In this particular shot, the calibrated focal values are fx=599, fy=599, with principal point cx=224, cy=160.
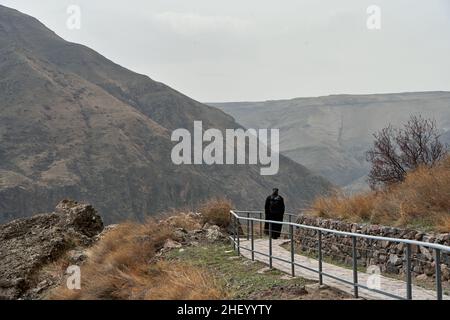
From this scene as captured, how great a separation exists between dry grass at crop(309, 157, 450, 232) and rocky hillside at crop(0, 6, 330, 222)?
231ft

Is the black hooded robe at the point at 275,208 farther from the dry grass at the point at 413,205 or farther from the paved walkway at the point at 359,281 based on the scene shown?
the paved walkway at the point at 359,281

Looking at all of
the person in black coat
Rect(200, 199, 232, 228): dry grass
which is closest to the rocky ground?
Rect(200, 199, 232, 228): dry grass


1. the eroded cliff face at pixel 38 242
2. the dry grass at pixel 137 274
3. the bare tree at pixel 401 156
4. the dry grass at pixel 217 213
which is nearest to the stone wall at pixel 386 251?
the dry grass at pixel 137 274

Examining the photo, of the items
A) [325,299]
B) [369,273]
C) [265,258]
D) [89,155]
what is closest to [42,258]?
[265,258]

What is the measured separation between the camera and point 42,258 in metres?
18.9

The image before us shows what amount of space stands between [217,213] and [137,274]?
10405mm

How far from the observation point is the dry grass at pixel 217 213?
23.4m

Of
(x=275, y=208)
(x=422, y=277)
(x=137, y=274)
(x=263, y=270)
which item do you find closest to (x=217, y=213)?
(x=275, y=208)

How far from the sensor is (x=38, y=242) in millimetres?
20359

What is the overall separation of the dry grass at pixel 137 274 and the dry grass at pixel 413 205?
5.34 meters

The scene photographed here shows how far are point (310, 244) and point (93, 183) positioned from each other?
8567 centimetres

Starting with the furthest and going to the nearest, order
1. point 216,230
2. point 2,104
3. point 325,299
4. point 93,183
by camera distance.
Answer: point 2,104 → point 93,183 → point 216,230 → point 325,299

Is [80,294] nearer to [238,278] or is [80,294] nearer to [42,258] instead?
[238,278]

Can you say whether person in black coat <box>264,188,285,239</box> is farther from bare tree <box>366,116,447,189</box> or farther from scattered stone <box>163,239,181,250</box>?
scattered stone <box>163,239,181,250</box>
